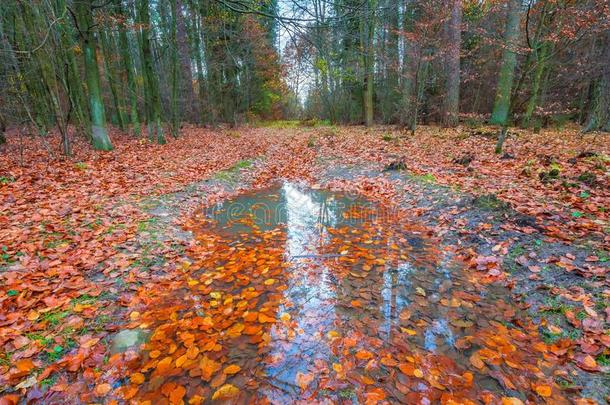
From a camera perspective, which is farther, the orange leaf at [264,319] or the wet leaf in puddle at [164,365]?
the orange leaf at [264,319]

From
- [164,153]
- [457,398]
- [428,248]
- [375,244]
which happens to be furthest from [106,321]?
[164,153]

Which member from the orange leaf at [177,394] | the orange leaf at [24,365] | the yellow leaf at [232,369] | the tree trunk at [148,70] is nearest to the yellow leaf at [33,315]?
the orange leaf at [24,365]

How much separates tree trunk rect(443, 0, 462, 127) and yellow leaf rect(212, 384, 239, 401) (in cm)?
1474

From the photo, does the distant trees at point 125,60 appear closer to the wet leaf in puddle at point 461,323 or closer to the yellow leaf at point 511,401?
the wet leaf in puddle at point 461,323

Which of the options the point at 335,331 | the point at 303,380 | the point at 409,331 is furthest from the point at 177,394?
the point at 409,331

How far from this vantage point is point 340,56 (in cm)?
770

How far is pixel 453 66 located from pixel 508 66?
6.95 feet

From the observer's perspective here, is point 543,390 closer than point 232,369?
Yes

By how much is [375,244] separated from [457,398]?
293 cm

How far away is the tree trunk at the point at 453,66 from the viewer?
12922 millimetres

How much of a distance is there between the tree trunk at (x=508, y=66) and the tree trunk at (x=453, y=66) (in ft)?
5.54

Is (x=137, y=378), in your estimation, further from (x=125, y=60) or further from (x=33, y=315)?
(x=125, y=60)

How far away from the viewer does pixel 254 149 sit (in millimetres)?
14578

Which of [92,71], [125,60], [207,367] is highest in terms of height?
[125,60]
